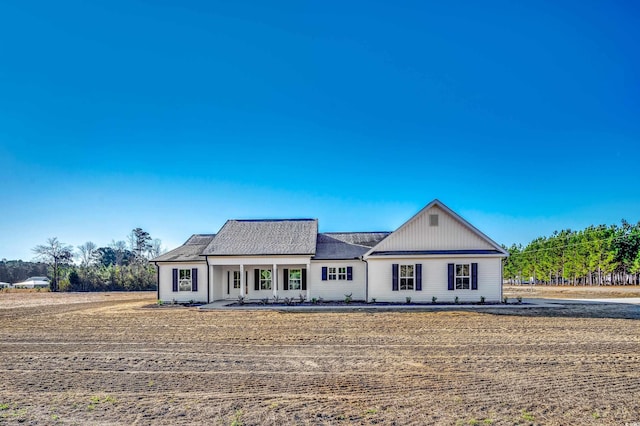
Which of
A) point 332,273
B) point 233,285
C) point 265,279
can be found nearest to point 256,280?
point 265,279

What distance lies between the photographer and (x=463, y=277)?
22.6m

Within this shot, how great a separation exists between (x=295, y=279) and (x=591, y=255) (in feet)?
154

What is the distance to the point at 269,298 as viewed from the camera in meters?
25.3

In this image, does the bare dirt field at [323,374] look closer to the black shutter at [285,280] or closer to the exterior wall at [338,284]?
the exterior wall at [338,284]

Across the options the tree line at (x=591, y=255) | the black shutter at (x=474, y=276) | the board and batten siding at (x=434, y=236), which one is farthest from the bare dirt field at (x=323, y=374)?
the tree line at (x=591, y=255)

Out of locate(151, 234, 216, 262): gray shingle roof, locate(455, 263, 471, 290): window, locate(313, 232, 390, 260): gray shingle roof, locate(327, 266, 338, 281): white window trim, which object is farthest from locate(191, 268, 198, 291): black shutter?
locate(455, 263, 471, 290): window

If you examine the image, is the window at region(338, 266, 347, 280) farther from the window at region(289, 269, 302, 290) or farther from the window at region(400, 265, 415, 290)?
the window at region(400, 265, 415, 290)

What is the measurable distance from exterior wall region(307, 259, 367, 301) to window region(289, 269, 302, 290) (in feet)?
5.01

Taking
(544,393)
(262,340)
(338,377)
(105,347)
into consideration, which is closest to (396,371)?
(338,377)

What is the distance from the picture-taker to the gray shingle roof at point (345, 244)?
24.4m

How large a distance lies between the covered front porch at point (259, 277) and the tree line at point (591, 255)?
1822 inches

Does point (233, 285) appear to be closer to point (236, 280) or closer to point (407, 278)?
point (236, 280)

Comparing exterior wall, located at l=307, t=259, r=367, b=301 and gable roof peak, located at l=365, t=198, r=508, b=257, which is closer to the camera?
gable roof peak, located at l=365, t=198, r=508, b=257

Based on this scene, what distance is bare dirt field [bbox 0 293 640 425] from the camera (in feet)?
19.3
